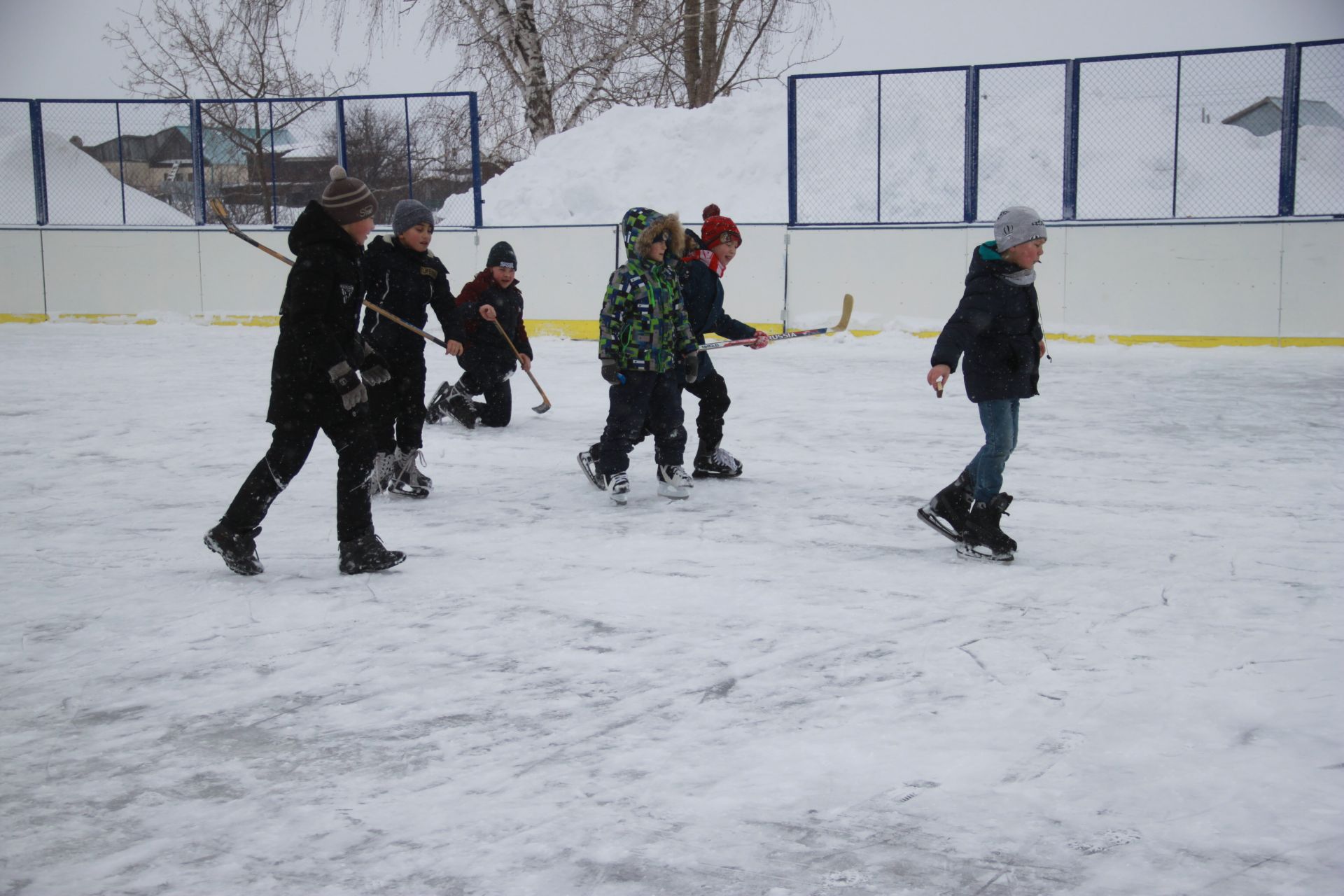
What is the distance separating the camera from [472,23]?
20.5 metres

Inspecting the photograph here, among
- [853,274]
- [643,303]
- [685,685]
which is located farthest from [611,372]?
[853,274]

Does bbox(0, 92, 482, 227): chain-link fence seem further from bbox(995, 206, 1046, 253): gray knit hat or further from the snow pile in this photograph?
bbox(995, 206, 1046, 253): gray knit hat

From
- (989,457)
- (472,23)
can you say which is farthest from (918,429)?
(472,23)

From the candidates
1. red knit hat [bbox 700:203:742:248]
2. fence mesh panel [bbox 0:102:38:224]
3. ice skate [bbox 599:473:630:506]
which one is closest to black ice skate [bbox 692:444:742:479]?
ice skate [bbox 599:473:630:506]

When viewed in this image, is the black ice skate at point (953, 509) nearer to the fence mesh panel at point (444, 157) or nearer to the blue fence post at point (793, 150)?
the blue fence post at point (793, 150)

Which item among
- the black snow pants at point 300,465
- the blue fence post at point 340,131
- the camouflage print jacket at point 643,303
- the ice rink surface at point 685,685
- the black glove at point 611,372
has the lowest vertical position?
the ice rink surface at point 685,685

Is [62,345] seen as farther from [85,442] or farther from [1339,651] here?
[1339,651]

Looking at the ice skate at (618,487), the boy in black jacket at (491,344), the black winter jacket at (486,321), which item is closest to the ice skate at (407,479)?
the ice skate at (618,487)

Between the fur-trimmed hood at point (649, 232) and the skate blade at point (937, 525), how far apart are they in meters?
1.56

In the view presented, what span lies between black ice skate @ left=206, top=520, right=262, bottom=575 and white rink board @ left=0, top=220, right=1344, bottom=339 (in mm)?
9386

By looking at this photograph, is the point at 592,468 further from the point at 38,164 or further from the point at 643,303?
the point at 38,164

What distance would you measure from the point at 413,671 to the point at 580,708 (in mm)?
562

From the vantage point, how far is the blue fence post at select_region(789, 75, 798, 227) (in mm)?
13273

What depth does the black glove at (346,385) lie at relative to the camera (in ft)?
13.6
